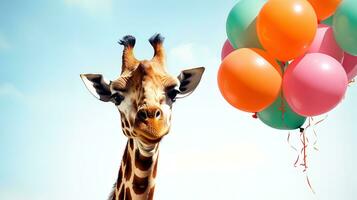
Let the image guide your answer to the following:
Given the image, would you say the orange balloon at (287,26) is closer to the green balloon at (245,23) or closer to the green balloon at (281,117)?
the green balloon at (245,23)

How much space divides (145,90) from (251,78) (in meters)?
1.14

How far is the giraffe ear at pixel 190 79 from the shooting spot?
5117 mm

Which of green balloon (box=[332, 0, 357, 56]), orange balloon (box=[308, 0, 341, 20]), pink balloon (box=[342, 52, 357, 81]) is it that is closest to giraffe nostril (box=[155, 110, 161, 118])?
green balloon (box=[332, 0, 357, 56])

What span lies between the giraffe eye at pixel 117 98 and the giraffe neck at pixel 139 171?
437 mm

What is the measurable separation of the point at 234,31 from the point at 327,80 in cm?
123

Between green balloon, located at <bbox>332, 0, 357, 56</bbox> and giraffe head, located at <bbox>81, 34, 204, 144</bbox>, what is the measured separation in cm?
152

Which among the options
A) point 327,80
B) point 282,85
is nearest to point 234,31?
point 282,85

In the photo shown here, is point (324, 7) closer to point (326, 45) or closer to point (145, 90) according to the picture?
point (326, 45)

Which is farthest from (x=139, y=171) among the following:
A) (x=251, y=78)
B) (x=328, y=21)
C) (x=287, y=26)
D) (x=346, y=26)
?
(x=328, y=21)

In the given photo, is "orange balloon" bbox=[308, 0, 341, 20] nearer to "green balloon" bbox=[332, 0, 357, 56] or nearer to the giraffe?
"green balloon" bbox=[332, 0, 357, 56]

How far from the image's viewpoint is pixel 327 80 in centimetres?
472

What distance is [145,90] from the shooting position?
14.6ft

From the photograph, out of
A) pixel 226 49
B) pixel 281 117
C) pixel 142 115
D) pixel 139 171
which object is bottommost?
pixel 139 171

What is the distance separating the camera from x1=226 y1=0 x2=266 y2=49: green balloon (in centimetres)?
521
